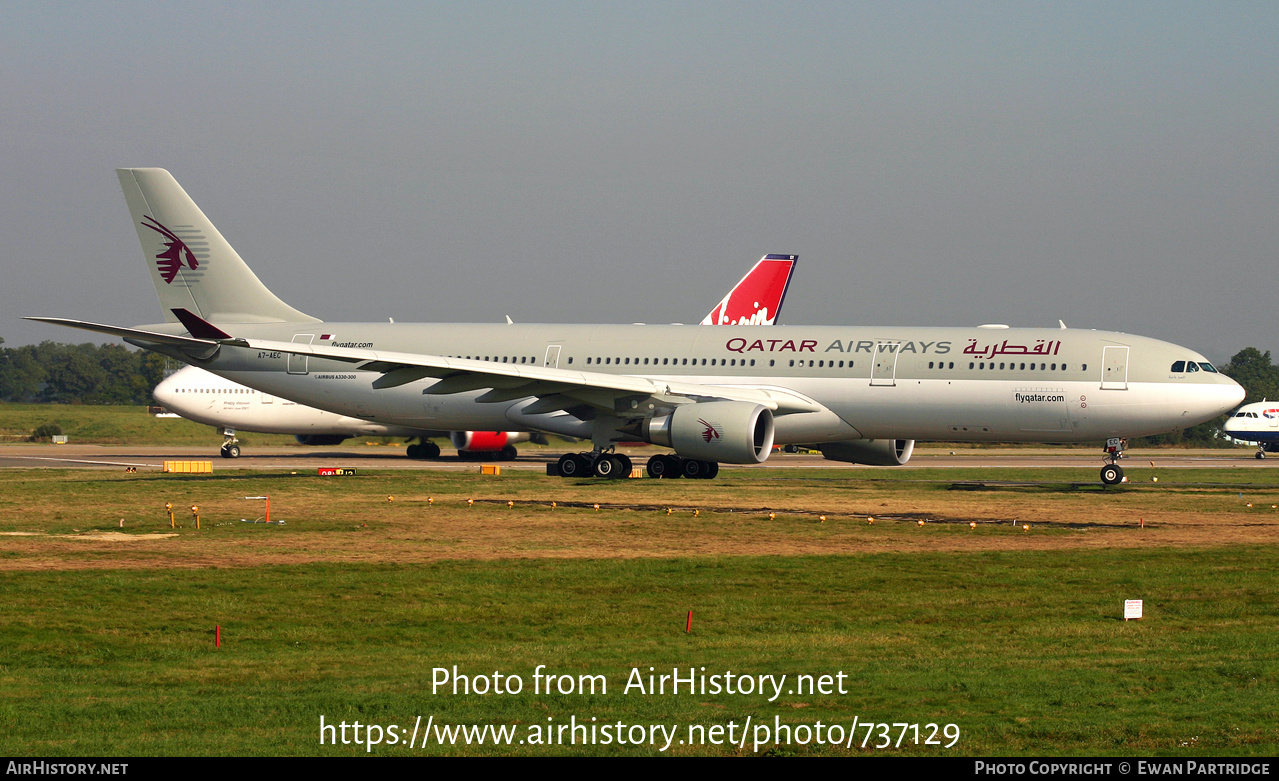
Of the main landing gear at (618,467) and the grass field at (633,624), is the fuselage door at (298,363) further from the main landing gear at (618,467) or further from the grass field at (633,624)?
the grass field at (633,624)

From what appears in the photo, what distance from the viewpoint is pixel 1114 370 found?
34.8m

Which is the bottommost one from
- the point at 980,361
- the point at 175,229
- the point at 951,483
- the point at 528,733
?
the point at 528,733

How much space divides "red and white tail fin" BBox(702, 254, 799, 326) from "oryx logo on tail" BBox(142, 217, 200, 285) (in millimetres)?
31130

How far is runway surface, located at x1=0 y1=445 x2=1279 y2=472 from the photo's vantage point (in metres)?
47.9

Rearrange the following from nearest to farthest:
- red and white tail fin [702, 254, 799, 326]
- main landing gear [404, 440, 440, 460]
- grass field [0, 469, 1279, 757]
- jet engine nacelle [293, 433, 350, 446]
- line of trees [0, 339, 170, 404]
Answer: grass field [0, 469, 1279, 757]
main landing gear [404, 440, 440, 460]
jet engine nacelle [293, 433, 350, 446]
red and white tail fin [702, 254, 799, 326]
line of trees [0, 339, 170, 404]

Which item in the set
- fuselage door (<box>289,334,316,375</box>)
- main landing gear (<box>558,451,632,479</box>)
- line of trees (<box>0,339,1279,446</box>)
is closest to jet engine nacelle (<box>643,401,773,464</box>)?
main landing gear (<box>558,451,632,479</box>)

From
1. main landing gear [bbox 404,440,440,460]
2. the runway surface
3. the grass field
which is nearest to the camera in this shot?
the grass field

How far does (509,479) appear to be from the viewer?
3800cm

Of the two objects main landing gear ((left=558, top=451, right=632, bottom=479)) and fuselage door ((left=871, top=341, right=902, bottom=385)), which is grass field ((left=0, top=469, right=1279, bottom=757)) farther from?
main landing gear ((left=558, top=451, right=632, bottom=479))

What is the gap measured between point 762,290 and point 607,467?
31.1m

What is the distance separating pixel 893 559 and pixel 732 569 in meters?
2.86

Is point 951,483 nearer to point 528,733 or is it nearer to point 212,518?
point 212,518

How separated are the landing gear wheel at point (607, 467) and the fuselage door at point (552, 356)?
366 centimetres

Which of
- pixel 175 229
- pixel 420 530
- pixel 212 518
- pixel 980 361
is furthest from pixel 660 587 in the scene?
pixel 175 229
